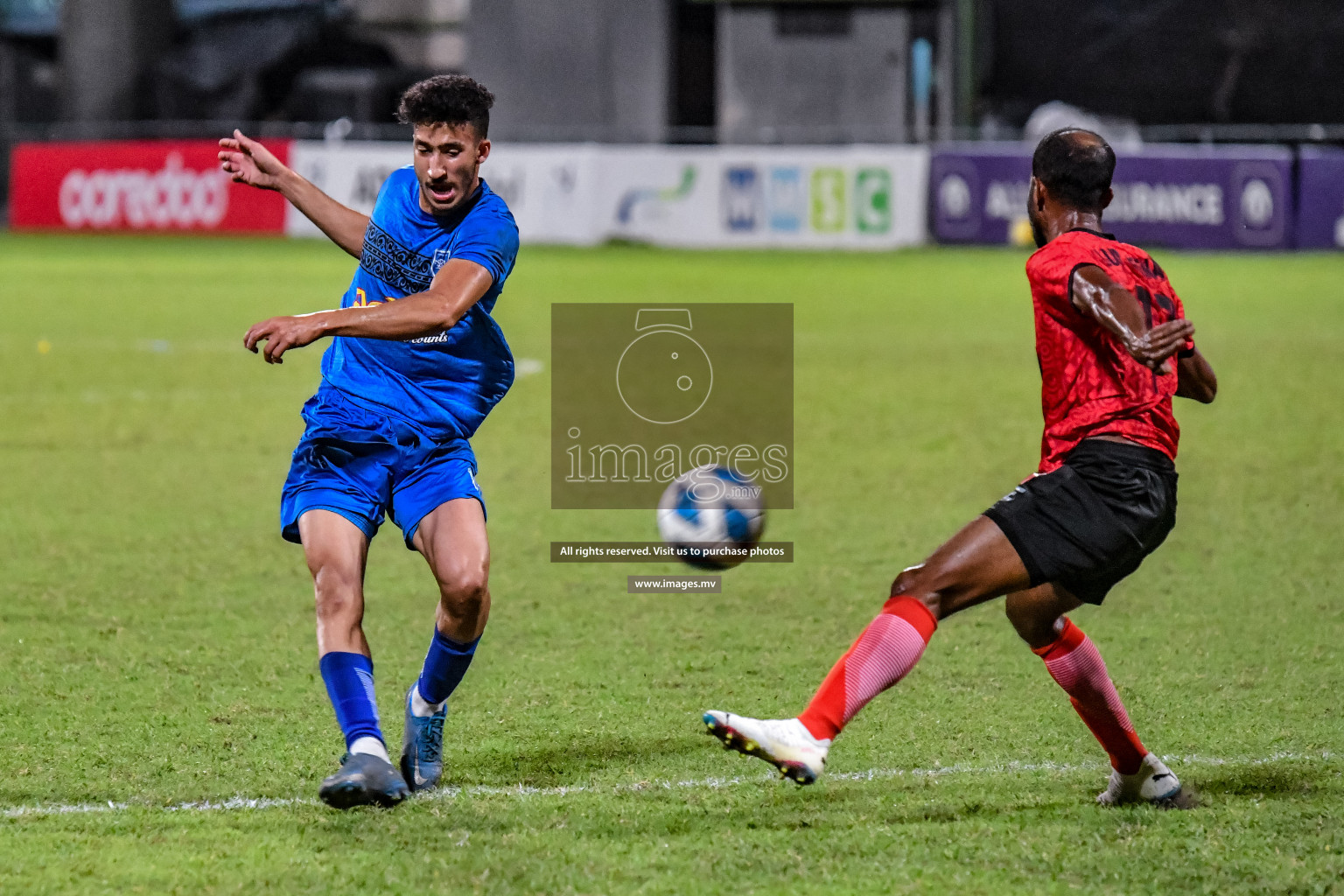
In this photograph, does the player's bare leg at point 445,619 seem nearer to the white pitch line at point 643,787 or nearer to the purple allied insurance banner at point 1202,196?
the white pitch line at point 643,787

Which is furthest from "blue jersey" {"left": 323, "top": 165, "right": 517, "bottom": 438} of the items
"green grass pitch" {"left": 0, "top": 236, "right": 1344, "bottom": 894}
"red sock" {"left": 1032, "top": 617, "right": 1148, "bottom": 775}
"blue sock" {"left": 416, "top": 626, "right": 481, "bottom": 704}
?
"red sock" {"left": 1032, "top": 617, "right": 1148, "bottom": 775}

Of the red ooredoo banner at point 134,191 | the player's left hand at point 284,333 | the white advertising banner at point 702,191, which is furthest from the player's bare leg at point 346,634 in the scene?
the red ooredoo banner at point 134,191

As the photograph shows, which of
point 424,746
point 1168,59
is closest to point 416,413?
point 424,746

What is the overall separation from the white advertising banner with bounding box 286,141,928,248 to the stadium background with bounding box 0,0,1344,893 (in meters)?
0.06

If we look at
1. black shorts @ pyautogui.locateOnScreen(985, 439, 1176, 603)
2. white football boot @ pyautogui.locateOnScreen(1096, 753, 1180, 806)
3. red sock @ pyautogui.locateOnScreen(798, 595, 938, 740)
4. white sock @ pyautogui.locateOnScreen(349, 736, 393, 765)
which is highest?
black shorts @ pyautogui.locateOnScreen(985, 439, 1176, 603)

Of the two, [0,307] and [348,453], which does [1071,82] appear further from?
[348,453]

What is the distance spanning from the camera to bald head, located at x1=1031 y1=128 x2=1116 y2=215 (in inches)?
157

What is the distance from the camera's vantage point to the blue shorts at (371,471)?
4332 millimetres

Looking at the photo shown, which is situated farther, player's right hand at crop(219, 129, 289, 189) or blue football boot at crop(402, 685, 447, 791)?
player's right hand at crop(219, 129, 289, 189)

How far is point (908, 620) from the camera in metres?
3.88

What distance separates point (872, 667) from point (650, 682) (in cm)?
175

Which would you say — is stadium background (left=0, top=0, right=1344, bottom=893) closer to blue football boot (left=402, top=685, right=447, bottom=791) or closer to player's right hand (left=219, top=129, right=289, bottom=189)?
blue football boot (left=402, top=685, right=447, bottom=791)

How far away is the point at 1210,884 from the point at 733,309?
14.6 meters

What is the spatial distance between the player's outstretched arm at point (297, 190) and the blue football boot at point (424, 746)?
1.33 metres
